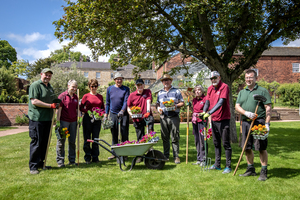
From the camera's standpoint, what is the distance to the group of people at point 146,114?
4.30 m

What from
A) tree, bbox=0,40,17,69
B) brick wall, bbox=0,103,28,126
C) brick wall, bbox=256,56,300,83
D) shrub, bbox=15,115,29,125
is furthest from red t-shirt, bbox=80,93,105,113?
tree, bbox=0,40,17,69

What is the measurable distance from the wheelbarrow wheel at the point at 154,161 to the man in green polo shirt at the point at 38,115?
2324 millimetres

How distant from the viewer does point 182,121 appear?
702 inches

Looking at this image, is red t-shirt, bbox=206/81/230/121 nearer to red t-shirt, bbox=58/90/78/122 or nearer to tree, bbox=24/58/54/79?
red t-shirt, bbox=58/90/78/122

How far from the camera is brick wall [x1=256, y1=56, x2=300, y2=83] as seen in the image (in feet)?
102

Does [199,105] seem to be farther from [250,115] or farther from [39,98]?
[39,98]

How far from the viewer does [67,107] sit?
5211 millimetres

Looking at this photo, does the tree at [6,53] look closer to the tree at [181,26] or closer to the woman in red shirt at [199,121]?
the tree at [181,26]

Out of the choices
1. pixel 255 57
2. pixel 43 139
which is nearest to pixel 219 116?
pixel 43 139

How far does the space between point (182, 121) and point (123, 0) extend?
12.4 m

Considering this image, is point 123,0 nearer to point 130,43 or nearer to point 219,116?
point 130,43

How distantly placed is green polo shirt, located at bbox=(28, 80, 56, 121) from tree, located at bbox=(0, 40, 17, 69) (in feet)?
185

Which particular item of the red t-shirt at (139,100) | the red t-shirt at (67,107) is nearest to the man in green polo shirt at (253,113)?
the red t-shirt at (139,100)

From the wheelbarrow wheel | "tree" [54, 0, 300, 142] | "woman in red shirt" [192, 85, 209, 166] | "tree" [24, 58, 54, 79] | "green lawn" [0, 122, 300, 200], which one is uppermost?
"tree" [24, 58, 54, 79]
